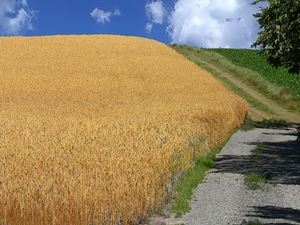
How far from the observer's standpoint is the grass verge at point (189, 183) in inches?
479

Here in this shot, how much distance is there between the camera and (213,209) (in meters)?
12.2

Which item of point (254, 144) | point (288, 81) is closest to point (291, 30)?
point (254, 144)

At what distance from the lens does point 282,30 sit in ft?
85.4

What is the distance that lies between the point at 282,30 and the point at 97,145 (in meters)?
17.4

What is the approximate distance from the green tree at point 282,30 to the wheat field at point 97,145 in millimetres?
4636

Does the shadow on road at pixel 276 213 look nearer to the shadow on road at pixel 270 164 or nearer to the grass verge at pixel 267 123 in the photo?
the shadow on road at pixel 270 164

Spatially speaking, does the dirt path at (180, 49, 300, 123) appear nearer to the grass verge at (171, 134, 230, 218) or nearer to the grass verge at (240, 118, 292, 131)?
the grass verge at (240, 118, 292, 131)

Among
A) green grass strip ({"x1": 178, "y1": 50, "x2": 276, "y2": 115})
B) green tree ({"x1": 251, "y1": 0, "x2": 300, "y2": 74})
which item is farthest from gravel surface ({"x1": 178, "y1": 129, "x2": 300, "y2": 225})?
green grass strip ({"x1": 178, "y1": 50, "x2": 276, "y2": 115})

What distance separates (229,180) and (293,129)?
63.6 feet

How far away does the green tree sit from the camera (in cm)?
2572

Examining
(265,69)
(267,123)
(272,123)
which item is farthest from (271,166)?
(265,69)

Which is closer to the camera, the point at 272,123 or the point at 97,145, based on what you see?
the point at 97,145

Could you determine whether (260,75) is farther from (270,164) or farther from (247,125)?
(270,164)

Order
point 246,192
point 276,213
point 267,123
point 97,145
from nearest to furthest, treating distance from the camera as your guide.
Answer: point 276,213, point 97,145, point 246,192, point 267,123
